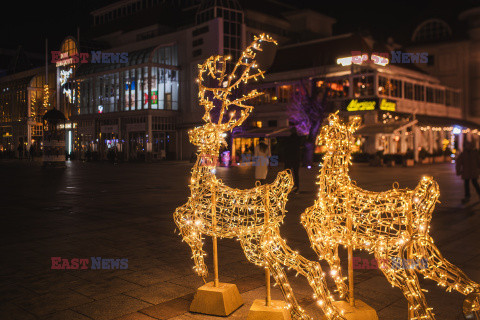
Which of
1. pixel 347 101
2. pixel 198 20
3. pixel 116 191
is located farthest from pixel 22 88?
pixel 116 191

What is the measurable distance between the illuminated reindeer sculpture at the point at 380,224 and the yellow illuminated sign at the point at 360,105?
36804 millimetres

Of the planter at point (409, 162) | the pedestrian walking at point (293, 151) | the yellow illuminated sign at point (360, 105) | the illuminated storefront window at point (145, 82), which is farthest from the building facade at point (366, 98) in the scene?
the pedestrian walking at point (293, 151)

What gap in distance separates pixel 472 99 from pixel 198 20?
3284cm

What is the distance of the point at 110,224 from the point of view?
8.82 meters

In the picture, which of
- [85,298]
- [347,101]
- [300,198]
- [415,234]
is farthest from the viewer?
[347,101]

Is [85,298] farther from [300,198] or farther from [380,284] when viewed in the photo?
[300,198]

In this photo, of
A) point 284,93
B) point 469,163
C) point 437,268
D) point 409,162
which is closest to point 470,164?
point 469,163

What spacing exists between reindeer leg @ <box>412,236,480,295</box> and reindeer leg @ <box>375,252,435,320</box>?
134mm

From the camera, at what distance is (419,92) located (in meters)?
45.3

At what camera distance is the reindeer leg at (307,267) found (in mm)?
3389

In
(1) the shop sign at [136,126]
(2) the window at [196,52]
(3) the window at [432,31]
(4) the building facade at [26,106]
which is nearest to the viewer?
(2) the window at [196,52]

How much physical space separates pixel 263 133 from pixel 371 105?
32.9ft

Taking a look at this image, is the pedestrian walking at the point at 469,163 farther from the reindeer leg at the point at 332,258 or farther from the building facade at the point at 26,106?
the building facade at the point at 26,106

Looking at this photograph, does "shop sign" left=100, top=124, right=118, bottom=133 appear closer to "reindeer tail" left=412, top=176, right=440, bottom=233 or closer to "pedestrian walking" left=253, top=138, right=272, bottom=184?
"pedestrian walking" left=253, top=138, right=272, bottom=184
